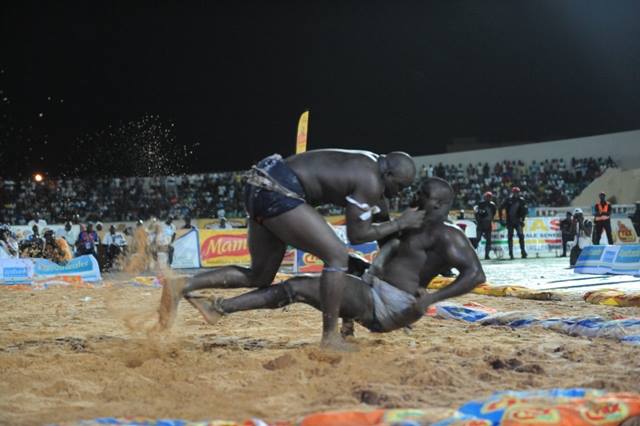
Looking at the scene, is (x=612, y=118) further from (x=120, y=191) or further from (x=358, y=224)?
(x=358, y=224)

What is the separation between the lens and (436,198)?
433cm

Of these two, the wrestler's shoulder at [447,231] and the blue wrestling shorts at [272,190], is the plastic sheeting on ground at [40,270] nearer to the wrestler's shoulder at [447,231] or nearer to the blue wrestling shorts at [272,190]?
the blue wrestling shorts at [272,190]

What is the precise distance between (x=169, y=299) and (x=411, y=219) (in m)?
1.74

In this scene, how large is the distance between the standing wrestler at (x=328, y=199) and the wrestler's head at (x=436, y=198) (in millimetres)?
153

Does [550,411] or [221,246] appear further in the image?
[221,246]

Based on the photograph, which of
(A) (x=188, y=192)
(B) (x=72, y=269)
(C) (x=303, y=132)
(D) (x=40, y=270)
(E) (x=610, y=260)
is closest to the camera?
(E) (x=610, y=260)

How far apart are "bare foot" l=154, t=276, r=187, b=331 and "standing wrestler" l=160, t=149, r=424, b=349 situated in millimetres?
704

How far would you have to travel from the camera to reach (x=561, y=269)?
526 inches

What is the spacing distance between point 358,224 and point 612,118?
36.0 meters

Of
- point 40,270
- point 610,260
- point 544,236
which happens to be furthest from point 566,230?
point 40,270

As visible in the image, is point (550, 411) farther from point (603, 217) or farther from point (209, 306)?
point (603, 217)

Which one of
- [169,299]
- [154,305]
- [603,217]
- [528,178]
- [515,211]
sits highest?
[528,178]

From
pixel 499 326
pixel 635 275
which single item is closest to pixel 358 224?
pixel 499 326

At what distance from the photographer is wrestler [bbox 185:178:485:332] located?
4285 mm
